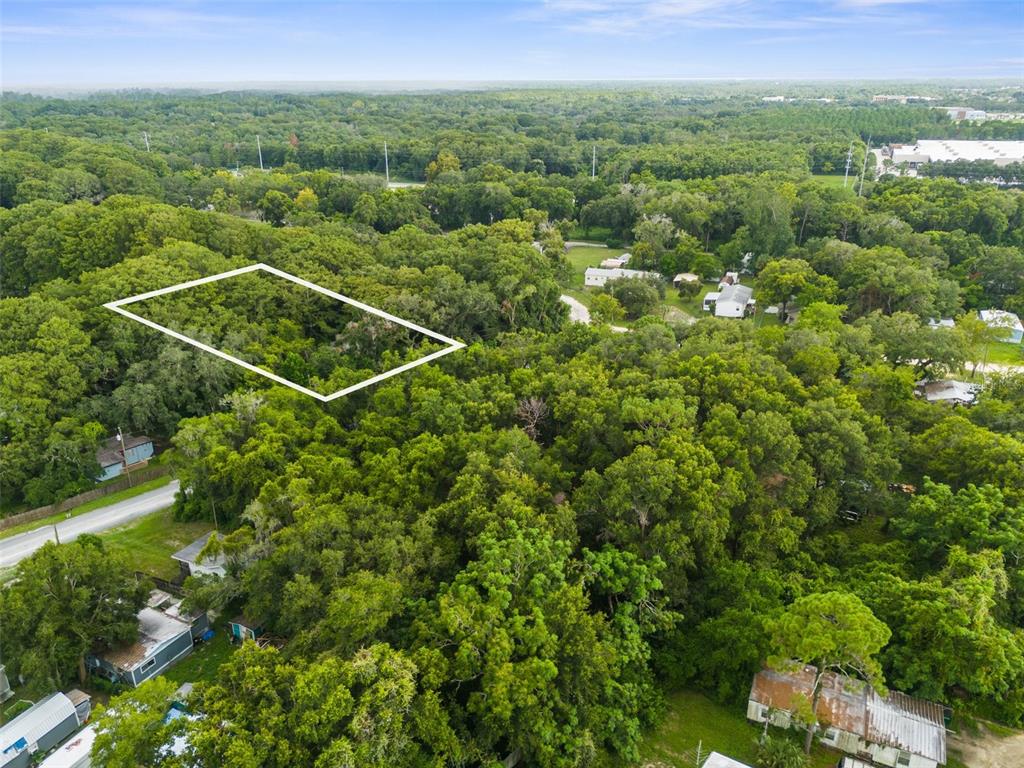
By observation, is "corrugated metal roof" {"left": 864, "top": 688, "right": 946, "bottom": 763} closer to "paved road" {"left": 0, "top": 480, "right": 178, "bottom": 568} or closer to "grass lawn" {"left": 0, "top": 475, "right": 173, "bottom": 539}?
"paved road" {"left": 0, "top": 480, "right": 178, "bottom": 568}

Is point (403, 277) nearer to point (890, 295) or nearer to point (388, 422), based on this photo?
point (388, 422)

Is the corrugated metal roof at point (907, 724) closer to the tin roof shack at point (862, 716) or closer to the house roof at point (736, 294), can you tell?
the tin roof shack at point (862, 716)

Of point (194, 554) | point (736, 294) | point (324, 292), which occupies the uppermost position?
point (324, 292)

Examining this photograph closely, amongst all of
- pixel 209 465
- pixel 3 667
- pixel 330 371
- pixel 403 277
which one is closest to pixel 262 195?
pixel 403 277

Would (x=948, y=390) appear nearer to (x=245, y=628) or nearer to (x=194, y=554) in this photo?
(x=245, y=628)

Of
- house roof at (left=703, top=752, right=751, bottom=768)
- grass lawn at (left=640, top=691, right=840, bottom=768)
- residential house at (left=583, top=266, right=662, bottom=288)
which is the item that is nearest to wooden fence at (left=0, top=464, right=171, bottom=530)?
grass lawn at (left=640, top=691, right=840, bottom=768)

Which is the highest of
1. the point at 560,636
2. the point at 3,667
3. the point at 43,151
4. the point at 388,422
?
the point at 43,151

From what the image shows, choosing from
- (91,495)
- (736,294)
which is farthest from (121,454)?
(736,294)
